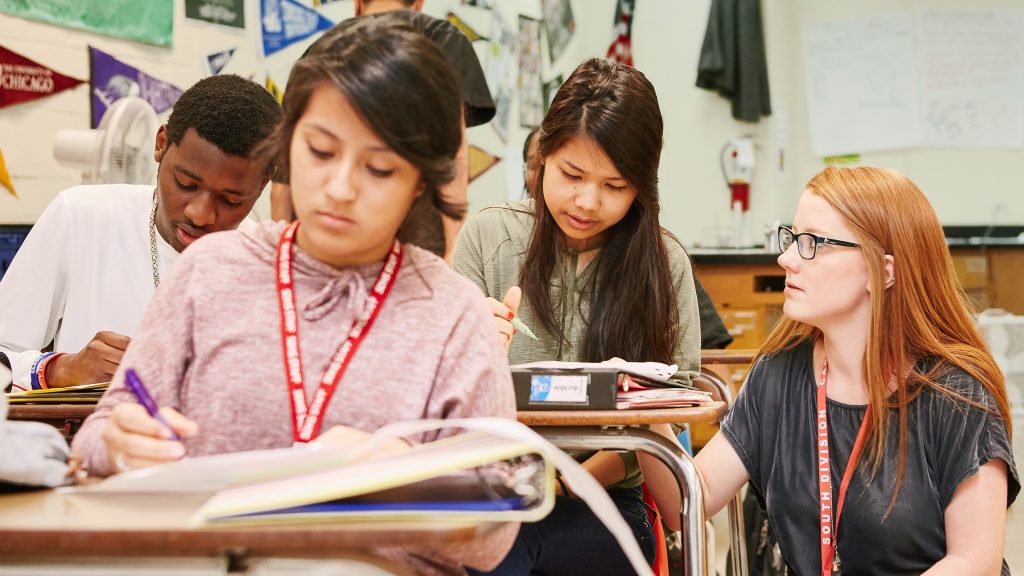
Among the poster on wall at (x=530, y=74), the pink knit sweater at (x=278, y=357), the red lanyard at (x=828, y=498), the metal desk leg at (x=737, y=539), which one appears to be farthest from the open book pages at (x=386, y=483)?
the poster on wall at (x=530, y=74)

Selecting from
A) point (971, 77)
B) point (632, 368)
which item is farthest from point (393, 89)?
point (971, 77)

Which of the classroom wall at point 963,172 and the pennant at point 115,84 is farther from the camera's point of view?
the classroom wall at point 963,172

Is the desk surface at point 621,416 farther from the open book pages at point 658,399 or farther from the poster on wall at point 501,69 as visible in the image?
the poster on wall at point 501,69

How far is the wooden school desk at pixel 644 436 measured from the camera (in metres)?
1.33

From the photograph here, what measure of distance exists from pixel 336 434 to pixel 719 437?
3.33ft

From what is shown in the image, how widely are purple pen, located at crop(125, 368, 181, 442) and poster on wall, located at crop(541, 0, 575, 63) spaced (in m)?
4.92

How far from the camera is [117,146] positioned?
2.33m

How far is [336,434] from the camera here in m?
0.97

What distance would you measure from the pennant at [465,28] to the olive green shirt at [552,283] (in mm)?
2865

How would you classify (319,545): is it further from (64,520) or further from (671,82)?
(671,82)

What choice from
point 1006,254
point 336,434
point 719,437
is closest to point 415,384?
point 336,434

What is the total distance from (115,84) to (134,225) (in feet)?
3.73

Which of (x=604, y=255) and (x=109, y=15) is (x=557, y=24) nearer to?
(x=109, y=15)

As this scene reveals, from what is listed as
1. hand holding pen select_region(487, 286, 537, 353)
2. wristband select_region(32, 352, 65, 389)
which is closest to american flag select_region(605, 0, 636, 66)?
hand holding pen select_region(487, 286, 537, 353)
